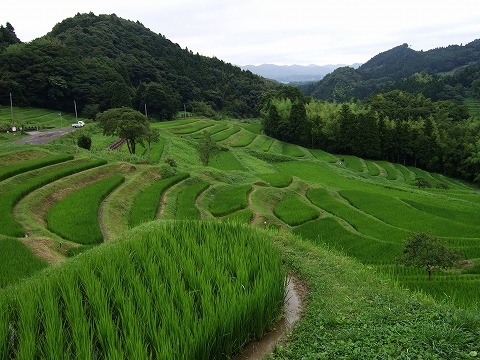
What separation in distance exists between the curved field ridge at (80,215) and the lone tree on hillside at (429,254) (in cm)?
1310

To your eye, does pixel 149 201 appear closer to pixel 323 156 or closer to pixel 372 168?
pixel 372 168

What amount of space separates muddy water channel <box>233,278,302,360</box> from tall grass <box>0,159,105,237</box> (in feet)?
38.9

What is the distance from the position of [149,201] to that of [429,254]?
50.2 ft

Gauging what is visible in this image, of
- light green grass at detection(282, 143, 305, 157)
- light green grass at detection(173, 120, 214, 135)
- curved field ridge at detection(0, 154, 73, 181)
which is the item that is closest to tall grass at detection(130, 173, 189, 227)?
curved field ridge at detection(0, 154, 73, 181)

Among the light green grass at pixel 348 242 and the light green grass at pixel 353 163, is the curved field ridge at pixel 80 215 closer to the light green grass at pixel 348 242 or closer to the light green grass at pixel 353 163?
the light green grass at pixel 348 242

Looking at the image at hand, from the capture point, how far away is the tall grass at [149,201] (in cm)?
1970

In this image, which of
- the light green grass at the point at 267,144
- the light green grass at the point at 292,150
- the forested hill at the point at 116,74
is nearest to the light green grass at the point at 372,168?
the light green grass at the point at 292,150

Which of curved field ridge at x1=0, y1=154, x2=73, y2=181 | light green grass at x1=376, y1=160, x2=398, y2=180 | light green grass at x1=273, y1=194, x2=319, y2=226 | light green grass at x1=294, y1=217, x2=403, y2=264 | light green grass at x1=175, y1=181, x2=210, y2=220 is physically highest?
curved field ridge at x1=0, y1=154, x2=73, y2=181

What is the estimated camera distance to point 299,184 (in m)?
32.5

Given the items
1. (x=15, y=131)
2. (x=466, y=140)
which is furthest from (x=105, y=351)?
(x=466, y=140)

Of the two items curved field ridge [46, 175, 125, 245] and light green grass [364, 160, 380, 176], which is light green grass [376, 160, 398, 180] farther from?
curved field ridge [46, 175, 125, 245]

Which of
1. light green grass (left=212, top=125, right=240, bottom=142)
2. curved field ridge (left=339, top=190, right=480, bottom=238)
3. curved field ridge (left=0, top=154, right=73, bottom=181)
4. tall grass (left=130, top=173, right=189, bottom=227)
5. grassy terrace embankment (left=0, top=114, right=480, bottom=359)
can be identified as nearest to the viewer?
grassy terrace embankment (left=0, top=114, right=480, bottom=359)

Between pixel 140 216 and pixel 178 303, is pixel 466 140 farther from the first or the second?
pixel 178 303

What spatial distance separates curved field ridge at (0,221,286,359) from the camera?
515 centimetres
